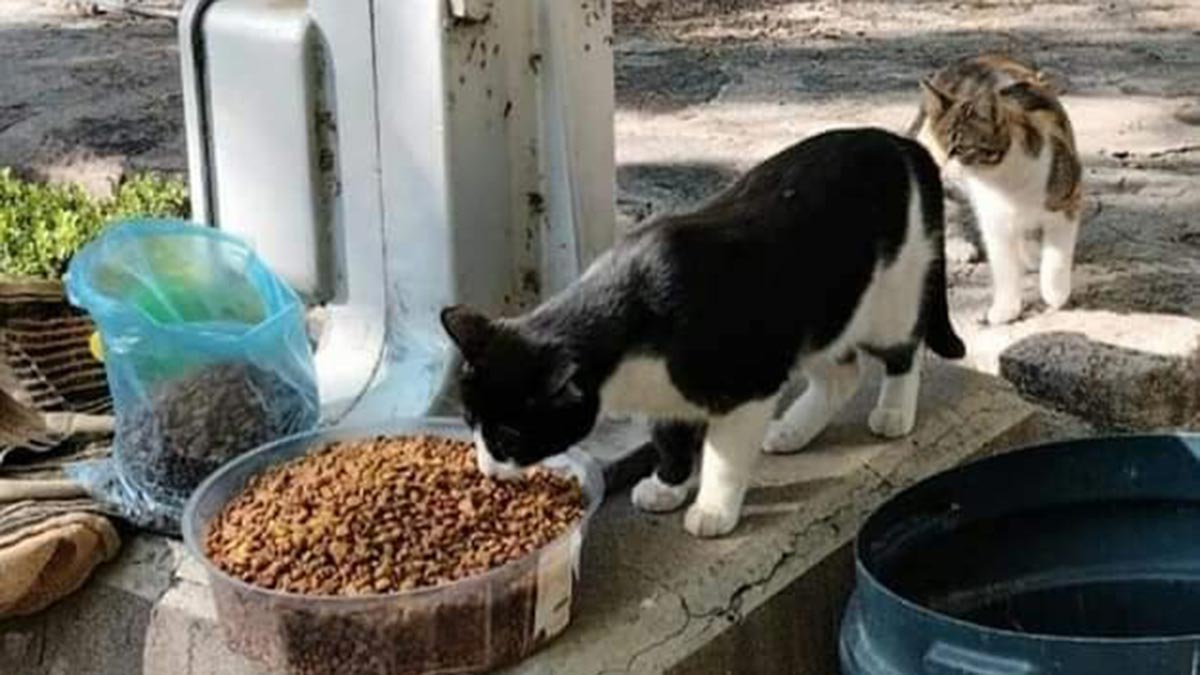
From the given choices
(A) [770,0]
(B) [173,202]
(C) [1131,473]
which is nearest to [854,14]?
(A) [770,0]

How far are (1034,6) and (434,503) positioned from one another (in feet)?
11.5

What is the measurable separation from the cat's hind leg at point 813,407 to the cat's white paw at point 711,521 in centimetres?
21

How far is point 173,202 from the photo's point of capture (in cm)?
388

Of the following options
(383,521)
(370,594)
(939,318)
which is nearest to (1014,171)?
(939,318)

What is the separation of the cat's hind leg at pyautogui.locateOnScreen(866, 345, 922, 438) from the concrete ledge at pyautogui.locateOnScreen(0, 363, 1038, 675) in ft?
0.07

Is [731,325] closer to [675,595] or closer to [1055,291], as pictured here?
[675,595]

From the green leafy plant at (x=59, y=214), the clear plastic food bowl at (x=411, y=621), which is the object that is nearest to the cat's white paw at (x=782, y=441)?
the clear plastic food bowl at (x=411, y=621)

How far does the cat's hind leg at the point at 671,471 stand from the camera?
269cm

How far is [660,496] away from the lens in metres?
2.72

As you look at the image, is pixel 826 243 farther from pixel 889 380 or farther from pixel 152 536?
pixel 152 536

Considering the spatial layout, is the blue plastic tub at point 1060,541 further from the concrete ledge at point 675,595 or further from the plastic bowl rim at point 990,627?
the concrete ledge at point 675,595

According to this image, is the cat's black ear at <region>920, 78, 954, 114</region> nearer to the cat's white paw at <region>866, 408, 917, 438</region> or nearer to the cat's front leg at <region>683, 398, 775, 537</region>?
the cat's white paw at <region>866, 408, 917, 438</region>

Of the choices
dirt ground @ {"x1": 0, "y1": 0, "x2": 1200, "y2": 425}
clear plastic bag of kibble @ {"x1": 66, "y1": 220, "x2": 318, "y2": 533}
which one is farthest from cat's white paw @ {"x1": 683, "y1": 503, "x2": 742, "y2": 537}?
dirt ground @ {"x1": 0, "y1": 0, "x2": 1200, "y2": 425}

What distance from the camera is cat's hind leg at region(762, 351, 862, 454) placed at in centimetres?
287
